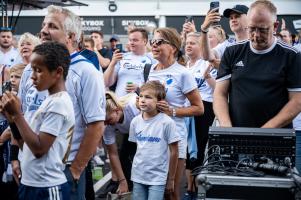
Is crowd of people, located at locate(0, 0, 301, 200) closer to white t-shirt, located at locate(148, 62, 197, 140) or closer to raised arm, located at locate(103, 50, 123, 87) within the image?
white t-shirt, located at locate(148, 62, 197, 140)

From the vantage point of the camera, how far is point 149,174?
16.7 ft

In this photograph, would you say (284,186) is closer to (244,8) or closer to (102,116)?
(102,116)

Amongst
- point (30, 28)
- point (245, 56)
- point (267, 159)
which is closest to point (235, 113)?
point (245, 56)

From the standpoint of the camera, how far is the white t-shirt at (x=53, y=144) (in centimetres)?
338

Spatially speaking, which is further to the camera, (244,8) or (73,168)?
(244,8)

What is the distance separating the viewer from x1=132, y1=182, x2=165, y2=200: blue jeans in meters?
5.05

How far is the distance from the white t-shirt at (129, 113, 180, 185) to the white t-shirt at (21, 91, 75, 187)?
1677mm

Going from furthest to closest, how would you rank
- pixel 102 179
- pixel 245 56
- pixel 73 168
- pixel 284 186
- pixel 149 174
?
pixel 102 179, pixel 149 174, pixel 245 56, pixel 73 168, pixel 284 186

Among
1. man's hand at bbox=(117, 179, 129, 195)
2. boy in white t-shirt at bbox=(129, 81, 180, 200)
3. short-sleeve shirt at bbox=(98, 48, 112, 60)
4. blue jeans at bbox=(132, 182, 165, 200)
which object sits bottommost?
man's hand at bbox=(117, 179, 129, 195)

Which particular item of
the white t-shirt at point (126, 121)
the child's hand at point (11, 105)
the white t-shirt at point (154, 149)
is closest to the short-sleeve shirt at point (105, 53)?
the white t-shirt at point (126, 121)

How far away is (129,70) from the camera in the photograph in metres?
7.12

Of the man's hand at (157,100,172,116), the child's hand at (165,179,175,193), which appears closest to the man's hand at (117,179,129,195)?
the child's hand at (165,179,175,193)

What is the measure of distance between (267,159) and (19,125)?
1.45 m

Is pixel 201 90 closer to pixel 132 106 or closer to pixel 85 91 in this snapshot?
pixel 132 106
